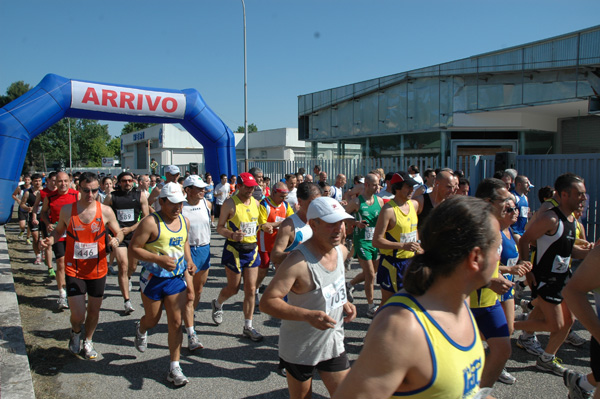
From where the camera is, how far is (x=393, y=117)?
21672 mm

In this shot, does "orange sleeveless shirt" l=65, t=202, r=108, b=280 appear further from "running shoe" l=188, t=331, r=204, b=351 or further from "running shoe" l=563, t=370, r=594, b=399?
"running shoe" l=563, t=370, r=594, b=399

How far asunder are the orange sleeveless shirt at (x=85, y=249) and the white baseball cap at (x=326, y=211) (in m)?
3.09

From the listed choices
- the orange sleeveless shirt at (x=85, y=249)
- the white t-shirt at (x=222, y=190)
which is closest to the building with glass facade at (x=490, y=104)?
the white t-shirt at (x=222, y=190)

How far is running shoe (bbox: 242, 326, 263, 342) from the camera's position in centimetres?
531

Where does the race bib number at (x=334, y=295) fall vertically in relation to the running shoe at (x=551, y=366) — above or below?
above

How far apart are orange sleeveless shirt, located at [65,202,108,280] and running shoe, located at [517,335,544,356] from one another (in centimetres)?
459

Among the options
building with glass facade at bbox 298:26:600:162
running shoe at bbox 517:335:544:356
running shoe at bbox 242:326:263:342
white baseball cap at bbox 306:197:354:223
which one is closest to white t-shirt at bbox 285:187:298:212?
running shoe at bbox 242:326:263:342

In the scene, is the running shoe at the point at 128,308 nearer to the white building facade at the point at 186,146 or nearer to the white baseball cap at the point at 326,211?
the white baseball cap at the point at 326,211

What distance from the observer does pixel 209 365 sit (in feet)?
15.3

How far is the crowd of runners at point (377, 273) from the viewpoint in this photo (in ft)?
5.01

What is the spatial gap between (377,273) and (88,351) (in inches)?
126

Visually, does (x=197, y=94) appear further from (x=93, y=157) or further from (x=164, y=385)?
(x=93, y=157)

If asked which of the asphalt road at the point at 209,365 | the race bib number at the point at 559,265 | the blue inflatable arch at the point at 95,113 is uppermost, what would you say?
the blue inflatable arch at the point at 95,113

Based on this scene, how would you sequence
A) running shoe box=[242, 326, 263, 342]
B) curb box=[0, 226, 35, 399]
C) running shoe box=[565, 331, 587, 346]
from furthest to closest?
running shoe box=[242, 326, 263, 342], running shoe box=[565, 331, 587, 346], curb box=[0, 226, 35, 399]
